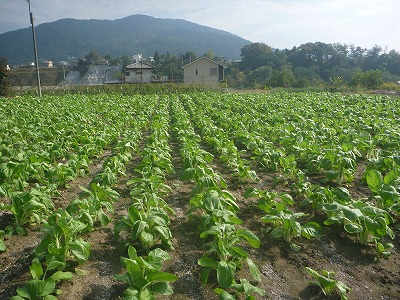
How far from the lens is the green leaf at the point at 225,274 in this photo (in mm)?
2764

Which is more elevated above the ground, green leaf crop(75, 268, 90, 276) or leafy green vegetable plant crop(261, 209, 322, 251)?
leafy green vegetable plant crop(261, 209, 322, 251)

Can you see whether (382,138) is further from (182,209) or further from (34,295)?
(34,295)

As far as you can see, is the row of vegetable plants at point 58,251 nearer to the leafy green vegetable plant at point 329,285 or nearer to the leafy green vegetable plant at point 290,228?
the leafy green vegetable plant at point 290,228

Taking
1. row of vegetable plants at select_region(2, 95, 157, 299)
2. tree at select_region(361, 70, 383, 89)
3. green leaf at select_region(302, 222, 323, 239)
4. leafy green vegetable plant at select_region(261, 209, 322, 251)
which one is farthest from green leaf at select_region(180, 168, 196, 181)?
tree at select_region(361, 70, 383, 89)

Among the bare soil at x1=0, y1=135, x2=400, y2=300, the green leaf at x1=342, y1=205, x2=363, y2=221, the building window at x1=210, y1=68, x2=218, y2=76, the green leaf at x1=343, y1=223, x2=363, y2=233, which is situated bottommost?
the bare soil at x1=0, y1=135, x2=400, y2=300

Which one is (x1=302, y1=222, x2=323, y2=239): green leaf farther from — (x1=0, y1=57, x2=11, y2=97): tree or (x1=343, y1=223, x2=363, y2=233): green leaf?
(x1=0, y1=57, x2=11, y2=97): tree

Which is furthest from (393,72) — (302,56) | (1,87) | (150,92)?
(1,87)

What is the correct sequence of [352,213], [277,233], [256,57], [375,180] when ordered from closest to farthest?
1. [352,213]
2. [277,233]
3. [375,180]
4. [256,57]

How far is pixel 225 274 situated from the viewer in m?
2.79

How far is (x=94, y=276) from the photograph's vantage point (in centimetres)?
321

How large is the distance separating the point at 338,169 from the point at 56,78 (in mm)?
69817

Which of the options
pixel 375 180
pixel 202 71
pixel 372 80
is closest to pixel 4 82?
pixel 375 180

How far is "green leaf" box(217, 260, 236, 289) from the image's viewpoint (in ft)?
9.07

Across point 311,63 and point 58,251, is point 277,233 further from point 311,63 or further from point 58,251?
point 311,63
